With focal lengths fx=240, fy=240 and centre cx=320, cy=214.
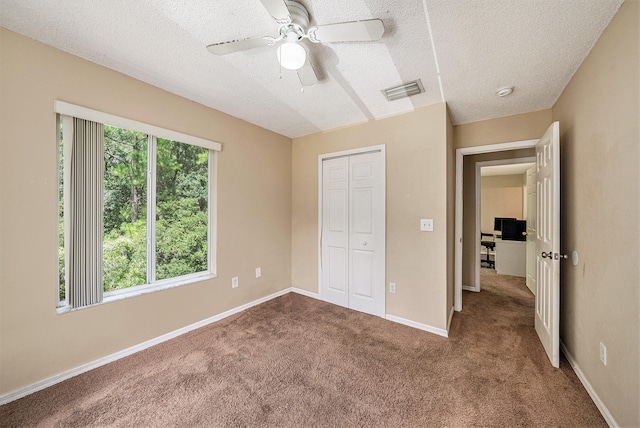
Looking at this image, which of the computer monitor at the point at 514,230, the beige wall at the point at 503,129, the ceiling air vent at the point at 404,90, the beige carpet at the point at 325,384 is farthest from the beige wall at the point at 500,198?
the ceiling air vent at the point at 404,90

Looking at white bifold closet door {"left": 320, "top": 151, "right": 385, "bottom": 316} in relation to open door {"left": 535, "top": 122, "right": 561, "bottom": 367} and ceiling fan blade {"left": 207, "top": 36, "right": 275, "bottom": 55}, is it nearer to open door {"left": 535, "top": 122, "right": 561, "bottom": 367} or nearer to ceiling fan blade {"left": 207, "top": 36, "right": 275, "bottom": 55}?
open door {"left": 535, "top": 122, "right": 561, "bottom": 367}

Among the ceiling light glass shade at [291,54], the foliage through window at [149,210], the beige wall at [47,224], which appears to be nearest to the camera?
the ceiling light glass shade at [291,54]

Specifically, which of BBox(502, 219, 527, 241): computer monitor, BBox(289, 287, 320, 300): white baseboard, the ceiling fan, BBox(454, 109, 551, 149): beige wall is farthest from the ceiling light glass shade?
BBox(502, 219, 527, 241): computer monitor

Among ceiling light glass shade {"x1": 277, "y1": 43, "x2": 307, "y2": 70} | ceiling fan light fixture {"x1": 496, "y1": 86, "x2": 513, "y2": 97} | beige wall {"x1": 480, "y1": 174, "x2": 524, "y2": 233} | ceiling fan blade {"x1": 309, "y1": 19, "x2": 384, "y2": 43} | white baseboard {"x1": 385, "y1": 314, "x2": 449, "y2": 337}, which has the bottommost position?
white baseboard {"x1": 385, "y1": 314, "x2": 449, "y2": 337}

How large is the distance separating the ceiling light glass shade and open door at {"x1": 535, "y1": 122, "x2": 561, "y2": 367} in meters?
2.07

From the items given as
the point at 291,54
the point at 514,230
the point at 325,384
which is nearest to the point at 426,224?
the point at 325,384

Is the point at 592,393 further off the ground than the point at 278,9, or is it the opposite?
the point at 278,9

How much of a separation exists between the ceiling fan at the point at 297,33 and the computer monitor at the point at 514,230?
192 inches

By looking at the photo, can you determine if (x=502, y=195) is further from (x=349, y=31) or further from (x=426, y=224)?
(x=349, y=31)

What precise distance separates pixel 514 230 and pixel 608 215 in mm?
3747

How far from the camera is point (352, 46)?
1.67 meters

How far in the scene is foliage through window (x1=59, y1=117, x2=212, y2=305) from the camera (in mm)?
2068

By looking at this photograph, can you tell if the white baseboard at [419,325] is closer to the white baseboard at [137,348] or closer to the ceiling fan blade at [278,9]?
the white baseboard at [137,348]

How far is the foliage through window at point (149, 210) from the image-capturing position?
81.4 inches
